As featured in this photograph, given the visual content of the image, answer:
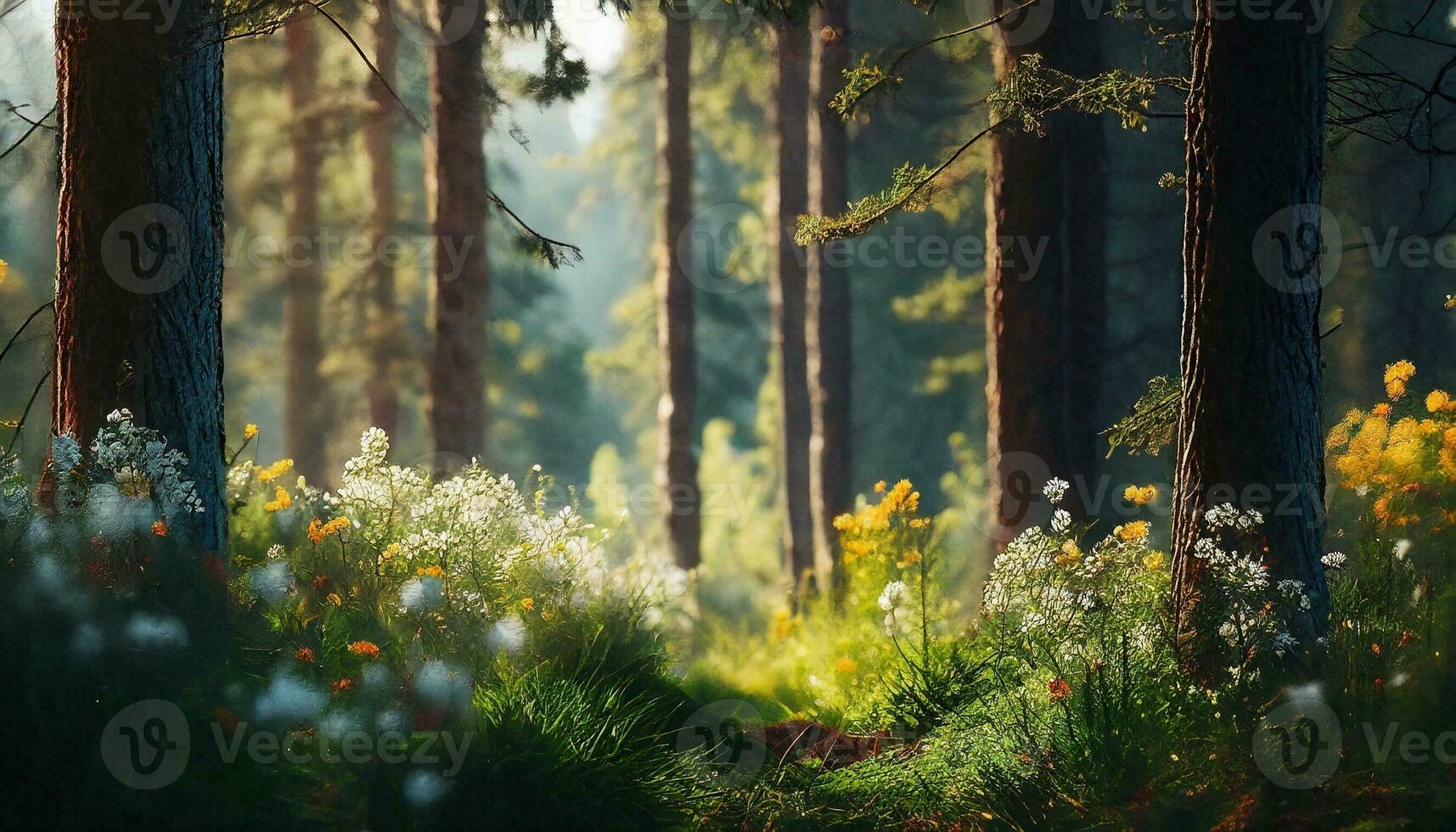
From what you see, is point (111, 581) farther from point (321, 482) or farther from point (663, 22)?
point (321, 482)

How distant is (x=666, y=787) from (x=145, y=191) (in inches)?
131

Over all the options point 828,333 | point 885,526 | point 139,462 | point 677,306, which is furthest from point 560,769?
point 828,333

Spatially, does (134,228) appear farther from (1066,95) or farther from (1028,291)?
(1028,291)

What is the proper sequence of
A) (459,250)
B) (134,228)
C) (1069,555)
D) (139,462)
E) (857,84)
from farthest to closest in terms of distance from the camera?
(459,250) < (857,84) < (1069,555) < (134,228) < (139,462)

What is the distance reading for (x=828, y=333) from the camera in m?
13.2

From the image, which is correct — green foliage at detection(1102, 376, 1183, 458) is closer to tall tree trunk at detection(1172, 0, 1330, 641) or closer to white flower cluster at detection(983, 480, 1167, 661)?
white flower cluster at detection(983, 480, 1167, 661)

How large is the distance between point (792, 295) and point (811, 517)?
3.05 m

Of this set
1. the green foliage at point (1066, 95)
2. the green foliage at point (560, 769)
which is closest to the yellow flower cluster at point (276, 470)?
the green foliage at point (560, 769)

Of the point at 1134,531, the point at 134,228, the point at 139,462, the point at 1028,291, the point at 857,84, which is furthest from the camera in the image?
the point at 1028,291

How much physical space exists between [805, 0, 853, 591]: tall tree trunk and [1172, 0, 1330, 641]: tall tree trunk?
8298 mm

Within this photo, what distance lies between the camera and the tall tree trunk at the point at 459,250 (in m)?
9.30

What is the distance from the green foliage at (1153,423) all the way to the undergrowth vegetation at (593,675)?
33cm

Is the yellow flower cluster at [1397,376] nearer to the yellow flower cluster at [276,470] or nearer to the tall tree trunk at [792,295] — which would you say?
the yellow flower cluster at [276,470]

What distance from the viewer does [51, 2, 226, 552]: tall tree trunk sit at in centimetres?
453
